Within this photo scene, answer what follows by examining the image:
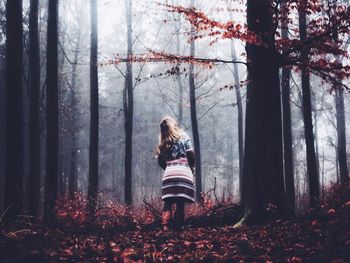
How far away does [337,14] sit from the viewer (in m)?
6.34

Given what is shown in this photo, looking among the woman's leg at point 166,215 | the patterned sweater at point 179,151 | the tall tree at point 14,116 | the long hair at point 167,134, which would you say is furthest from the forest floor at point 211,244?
the tall tree at point 14,116

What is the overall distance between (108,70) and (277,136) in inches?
1551

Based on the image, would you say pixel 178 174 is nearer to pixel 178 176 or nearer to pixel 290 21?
pixel 178 176

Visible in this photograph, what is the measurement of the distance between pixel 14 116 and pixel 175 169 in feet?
10.5

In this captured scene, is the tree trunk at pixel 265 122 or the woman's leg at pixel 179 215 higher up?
the tree trunk at pixel 265 122

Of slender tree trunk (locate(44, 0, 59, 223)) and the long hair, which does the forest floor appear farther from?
slender tree trunk (locate(44, 0, 59, 223))

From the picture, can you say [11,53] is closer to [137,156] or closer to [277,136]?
[277,136]

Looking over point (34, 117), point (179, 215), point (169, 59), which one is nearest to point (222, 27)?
point (169, 59)

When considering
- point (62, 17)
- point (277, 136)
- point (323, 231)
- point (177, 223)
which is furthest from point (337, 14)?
point (62, 17)

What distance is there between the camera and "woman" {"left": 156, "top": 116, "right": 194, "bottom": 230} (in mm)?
6613

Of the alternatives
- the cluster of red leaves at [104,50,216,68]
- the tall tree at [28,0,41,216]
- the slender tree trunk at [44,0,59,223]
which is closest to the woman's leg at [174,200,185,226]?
the cluster of red leaves at [104,50,216,68]

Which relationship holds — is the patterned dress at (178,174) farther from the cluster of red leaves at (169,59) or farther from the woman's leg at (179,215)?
the cluster of red leaves at (169,59)

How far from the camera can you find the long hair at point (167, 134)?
6.75m

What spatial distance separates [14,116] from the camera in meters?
7.33
